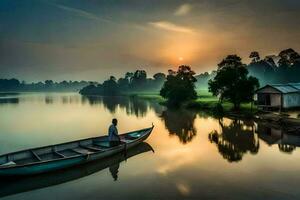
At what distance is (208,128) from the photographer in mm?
29562

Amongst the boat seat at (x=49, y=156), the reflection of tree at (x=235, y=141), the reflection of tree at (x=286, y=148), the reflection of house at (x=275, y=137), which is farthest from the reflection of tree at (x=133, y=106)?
the boat seat at (x=49, y=156)

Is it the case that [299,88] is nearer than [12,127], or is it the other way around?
[12,127]

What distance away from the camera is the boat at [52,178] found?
535 inches

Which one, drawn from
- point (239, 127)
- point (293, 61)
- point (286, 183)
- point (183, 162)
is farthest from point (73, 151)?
point (293, 61)

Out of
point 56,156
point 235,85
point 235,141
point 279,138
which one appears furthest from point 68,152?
point 235,85

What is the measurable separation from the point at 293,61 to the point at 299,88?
41.6 metres

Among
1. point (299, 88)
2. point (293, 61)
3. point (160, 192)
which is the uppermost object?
point (293, 61)

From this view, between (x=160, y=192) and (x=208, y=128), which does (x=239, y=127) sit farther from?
(x=160, y=192)

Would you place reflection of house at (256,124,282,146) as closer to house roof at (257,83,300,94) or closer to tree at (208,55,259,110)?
house roof at (257,83,300,94)

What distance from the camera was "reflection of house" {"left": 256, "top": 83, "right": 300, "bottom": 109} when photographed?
33594 millimetres

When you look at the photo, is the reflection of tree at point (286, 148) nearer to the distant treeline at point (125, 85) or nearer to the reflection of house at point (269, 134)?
the reflection of house at point (269, 134)

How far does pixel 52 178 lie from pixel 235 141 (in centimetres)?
1439

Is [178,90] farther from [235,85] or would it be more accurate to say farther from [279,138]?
[279,138]

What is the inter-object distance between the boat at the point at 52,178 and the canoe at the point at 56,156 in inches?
11.6
